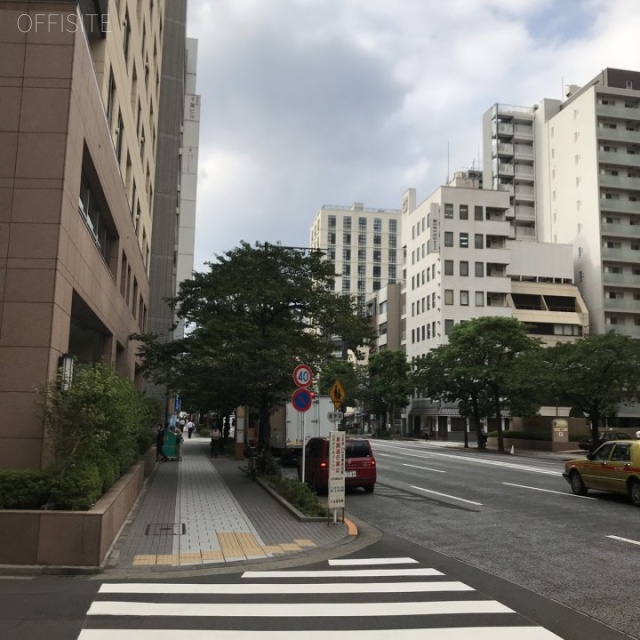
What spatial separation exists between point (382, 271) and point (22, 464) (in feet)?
429

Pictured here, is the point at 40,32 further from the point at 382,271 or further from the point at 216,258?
the point at 382,271

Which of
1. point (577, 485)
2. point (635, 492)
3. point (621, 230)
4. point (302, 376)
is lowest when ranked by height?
point (577, 485)

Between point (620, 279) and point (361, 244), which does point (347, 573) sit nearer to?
point (620, 279)

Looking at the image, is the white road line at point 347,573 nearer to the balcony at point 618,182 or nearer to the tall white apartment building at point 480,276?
the tall white apartment building at point 480,276

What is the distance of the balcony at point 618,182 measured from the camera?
73.6 metres

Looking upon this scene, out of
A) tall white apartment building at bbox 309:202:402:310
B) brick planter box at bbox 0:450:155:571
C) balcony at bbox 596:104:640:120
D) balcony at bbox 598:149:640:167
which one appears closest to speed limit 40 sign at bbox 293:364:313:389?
brick planter box at bbox 0:450:155:571

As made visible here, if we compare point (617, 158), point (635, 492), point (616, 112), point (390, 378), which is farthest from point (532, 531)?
point (616, 112)

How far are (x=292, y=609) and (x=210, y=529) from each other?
551cm

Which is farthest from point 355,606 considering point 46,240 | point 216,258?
point 216,258

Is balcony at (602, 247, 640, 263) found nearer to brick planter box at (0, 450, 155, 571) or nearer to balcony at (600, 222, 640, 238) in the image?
balcony at (600, 222, 640, 238)

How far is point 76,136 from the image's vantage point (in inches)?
524

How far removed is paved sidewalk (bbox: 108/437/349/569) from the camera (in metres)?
9.72

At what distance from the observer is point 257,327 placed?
21.2 meters

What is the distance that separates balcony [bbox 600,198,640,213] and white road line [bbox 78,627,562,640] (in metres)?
75.4
